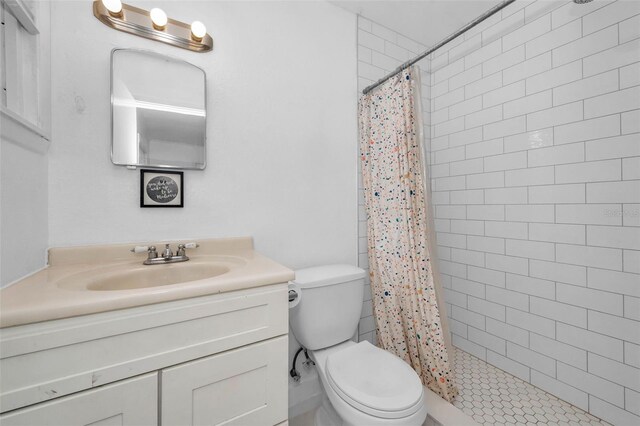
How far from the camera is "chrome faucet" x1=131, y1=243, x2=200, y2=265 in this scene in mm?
1116

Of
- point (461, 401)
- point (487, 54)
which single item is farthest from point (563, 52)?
point (461, 401)

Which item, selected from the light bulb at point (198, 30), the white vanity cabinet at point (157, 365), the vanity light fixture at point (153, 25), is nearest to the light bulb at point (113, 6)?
the vanity light fixture at point (153, 25)

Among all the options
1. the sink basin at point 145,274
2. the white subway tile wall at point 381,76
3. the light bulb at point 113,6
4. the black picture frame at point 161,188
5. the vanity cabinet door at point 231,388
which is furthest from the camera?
the white subway tile wall at point 381,76

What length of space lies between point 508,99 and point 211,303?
2079 mm

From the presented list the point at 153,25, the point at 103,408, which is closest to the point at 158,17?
the point at 153,25

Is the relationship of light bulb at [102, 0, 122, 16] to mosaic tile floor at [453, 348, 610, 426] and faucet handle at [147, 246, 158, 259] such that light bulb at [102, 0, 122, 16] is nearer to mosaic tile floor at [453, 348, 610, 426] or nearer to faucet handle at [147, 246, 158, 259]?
faucet handle at [147, 246, 158, 259]

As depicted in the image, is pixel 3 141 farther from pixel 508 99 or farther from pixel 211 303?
pixel 508 99

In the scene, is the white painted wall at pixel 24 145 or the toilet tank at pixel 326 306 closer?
the white painted wall at pixel 24 145

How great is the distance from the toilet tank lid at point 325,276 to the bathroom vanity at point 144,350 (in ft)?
1.18

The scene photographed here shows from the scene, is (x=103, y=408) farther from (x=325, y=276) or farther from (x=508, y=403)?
(x=508, y=403)

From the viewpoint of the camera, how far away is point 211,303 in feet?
2.57

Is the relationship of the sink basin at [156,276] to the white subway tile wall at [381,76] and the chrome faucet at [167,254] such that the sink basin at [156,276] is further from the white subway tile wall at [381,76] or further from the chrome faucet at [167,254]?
the white subway tile wall at [381,76]

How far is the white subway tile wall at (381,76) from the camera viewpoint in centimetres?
182

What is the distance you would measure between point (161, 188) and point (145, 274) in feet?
1.32
